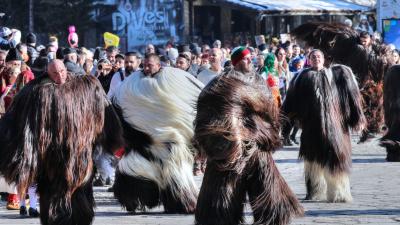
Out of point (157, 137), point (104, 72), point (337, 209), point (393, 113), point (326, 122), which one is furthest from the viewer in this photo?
point (393, 113)

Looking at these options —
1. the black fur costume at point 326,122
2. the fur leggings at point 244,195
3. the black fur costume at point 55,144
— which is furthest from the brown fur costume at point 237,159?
the black fur costume at point 326,122

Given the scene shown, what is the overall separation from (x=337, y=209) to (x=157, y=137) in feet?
7.31

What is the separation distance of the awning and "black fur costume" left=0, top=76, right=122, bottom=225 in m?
31.9

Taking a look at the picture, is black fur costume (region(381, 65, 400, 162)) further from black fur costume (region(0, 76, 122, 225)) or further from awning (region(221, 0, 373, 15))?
awning (region(221, 0, 373, 15))

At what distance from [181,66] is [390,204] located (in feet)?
16.0

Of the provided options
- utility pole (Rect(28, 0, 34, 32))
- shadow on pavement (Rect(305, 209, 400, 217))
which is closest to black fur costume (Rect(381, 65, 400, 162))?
shadow on pavement (Rect(305, 209, 400, 217))

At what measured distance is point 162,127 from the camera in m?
12.5

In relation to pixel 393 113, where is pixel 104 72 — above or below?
above

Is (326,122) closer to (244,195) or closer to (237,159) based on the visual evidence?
(244,195)

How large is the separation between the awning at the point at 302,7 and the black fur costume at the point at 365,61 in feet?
69.8

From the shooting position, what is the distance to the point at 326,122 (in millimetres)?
13141

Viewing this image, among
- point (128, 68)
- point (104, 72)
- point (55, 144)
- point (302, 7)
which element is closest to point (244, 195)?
point (55, 144)

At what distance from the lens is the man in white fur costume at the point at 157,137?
12.5 m

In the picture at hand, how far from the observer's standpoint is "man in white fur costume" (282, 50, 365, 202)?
517 inches
